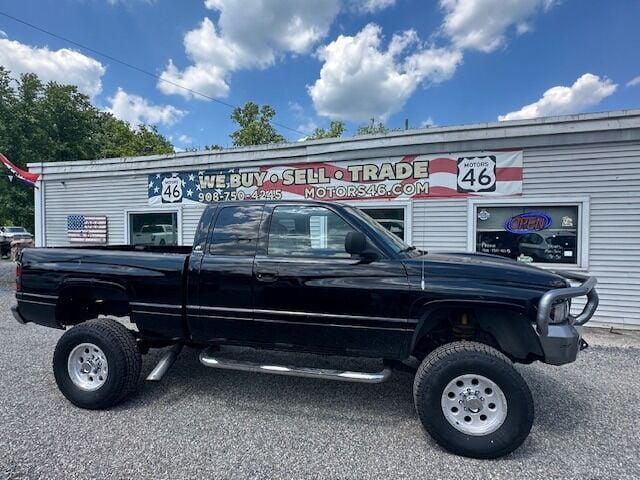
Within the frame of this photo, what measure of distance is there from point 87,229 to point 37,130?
16400 mm

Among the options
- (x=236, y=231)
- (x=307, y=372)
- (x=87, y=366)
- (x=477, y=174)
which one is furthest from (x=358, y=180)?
(x=87, y=366)

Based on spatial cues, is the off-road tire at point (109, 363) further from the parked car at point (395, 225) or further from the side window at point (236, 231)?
the parked car at point (395, 225)

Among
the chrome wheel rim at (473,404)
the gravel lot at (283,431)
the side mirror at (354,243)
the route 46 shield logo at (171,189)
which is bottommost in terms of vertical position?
the gravel lot at (283,431)

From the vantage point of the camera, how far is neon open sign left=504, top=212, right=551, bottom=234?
21.4 feet

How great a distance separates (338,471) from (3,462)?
7.79 feet

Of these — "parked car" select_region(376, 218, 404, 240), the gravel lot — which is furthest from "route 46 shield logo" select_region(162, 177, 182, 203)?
the gravel lot

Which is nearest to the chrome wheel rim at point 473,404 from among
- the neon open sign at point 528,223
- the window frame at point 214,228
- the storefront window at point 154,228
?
the window frame at point 214,228

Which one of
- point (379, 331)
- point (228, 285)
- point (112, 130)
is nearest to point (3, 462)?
point (228, 285)

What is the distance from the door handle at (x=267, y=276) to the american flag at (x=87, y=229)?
8.51 meters

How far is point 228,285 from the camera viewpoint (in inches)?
127

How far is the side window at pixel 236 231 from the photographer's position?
3.33 m

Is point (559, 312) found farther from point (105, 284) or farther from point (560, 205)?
point (560, 205)

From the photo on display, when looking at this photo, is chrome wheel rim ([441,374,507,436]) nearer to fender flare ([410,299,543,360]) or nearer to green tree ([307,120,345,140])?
fender flare ([410,299,543,360])

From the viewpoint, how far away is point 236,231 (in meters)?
3.40
